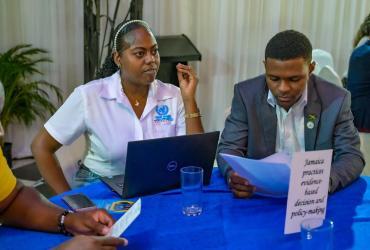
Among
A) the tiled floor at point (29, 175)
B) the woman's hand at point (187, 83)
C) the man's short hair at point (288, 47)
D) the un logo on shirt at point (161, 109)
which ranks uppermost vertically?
the man's short hair at point (288, 47)

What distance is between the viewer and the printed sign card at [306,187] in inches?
48.6

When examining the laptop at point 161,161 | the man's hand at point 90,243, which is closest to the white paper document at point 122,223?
the man's hand at point 90,243

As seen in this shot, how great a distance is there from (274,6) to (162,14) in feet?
3.23

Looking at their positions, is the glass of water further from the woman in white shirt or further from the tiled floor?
the tiled floor

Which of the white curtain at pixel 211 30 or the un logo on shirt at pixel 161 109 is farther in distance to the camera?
the white curtain at pixel 211 30

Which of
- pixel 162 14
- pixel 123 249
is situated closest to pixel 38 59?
pixel 162 14

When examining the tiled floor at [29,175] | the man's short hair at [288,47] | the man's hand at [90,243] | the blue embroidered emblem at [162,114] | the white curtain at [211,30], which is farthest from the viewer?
the white curtain at [211,30]

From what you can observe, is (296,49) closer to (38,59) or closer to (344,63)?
(344,63)

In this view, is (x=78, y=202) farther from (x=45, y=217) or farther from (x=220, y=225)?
(x=220, y=225)

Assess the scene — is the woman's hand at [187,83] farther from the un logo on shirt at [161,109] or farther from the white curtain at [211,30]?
the white curtain at [211,30]

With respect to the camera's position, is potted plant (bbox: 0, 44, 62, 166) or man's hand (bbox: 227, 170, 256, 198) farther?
potted plant (bbox: 0, 44, 62, 166)

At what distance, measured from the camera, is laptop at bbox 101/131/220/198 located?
4.65 ft

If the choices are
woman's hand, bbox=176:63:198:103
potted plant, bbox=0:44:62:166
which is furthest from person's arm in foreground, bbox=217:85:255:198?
potted plant, bbox=0:44:62:166

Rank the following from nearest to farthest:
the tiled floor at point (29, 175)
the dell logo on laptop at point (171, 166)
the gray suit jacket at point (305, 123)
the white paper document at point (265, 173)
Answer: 1. the white paper document at point (265, 173)
2. the dell logo on laptop at point (171, 166)
3. the gray suit jacket at point (305, 123)
4. the tiled floor at point (29, 175)
